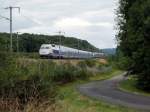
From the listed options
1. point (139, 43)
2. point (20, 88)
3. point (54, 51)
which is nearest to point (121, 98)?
point (139, 43)

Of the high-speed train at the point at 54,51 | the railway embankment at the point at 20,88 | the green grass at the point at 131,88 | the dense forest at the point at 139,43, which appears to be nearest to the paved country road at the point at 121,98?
the green grass at the point at 131,88

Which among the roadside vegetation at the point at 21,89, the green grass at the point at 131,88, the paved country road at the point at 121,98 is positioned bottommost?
the green grass at the point at 131,88

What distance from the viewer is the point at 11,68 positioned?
14.5 metres

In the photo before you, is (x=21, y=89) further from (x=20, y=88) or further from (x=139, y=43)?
(x=139, y=43)

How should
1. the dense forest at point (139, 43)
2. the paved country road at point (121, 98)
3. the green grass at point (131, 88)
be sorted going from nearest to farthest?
the paved country road at point (121, 98) → the green grass at point (131, 88) → the dense forest at point (139, 43)

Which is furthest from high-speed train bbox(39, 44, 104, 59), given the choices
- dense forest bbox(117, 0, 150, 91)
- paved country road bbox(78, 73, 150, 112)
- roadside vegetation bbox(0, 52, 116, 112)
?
roadside vegetation bbox(0, 52, 116, 112)

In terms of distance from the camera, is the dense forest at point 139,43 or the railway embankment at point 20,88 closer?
Result: the railway embankment at point 20,88

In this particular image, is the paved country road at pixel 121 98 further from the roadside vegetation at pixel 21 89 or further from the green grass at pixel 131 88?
the roadside vegetation at pixel 21 89

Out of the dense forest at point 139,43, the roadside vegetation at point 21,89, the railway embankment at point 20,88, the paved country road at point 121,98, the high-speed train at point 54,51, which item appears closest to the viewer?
the roadside vegetation at point 21,89

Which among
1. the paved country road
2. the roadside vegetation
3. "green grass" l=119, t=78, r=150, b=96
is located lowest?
"green grass" l=119, t=78, r=150, b=96

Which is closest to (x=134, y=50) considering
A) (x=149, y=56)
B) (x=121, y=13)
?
(x=149, y=56)

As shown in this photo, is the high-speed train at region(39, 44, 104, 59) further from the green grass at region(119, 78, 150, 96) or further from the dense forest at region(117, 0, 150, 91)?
the dense forest at region(117, 0, 150, 91)

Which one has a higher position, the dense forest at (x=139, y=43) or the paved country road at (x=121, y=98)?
the dense forest at (x=139, y=43)

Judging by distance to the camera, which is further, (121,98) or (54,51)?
(54,51)
